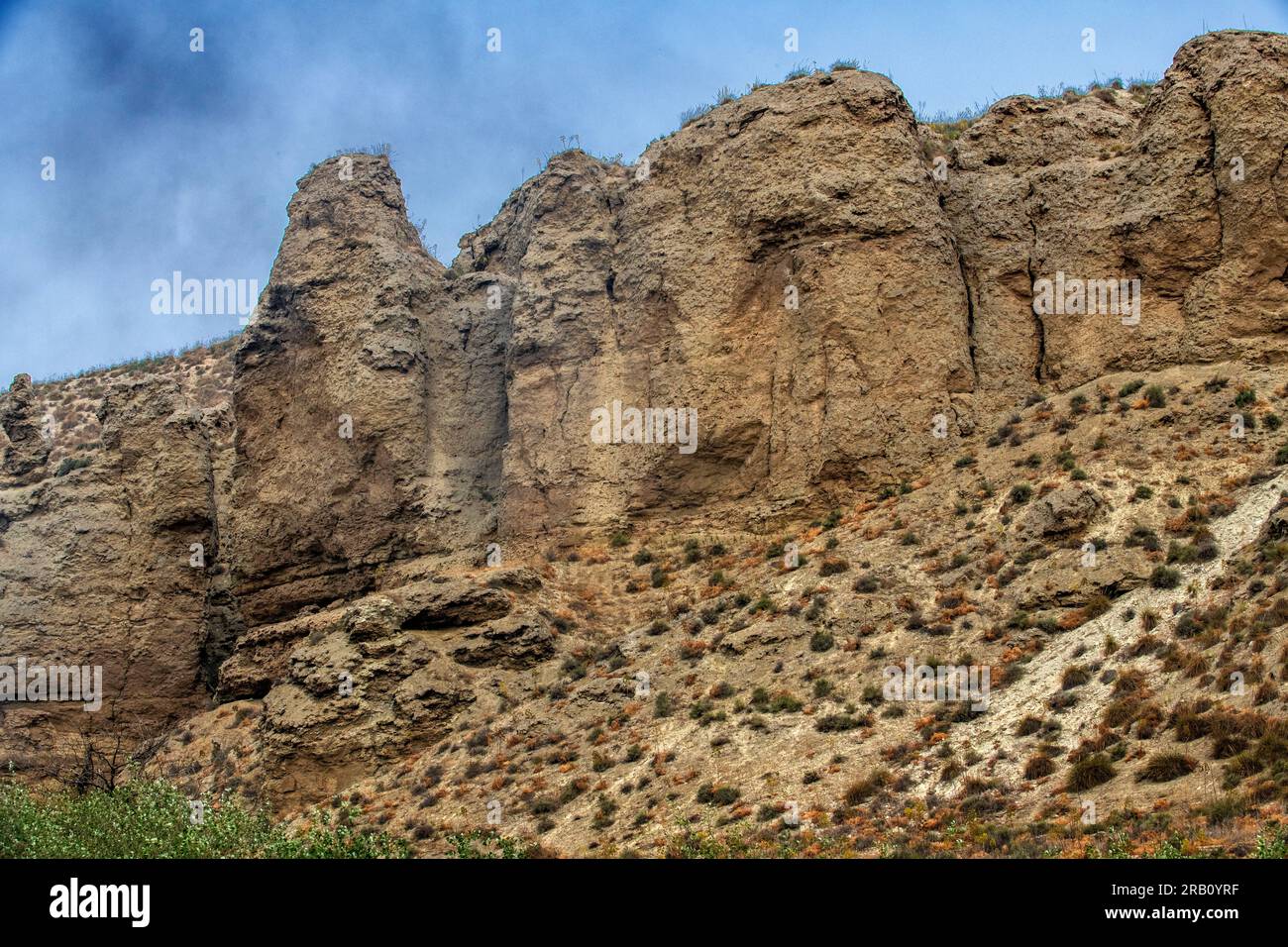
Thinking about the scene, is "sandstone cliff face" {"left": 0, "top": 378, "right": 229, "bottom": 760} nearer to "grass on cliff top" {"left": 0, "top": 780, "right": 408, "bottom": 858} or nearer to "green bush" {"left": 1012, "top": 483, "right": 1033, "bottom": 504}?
"grass on cliff top" {"left": 0, "top": 780, "right": 408, "bottom": 858}

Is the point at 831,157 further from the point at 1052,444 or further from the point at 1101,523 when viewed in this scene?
the point at 1101,523

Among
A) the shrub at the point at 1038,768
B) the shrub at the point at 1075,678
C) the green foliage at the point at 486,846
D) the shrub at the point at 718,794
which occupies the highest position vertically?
the shrub at the point at 1075,678

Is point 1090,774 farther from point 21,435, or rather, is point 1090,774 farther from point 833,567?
point 21,435

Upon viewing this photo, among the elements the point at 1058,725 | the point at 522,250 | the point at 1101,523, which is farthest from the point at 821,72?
the point at 1058,725

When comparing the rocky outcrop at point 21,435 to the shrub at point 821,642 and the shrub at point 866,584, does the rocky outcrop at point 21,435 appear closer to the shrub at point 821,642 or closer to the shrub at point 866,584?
the shrub at point 821,642

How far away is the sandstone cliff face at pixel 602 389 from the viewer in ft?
99.7

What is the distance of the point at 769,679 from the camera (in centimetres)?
2636

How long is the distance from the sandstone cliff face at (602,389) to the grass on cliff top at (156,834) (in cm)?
462

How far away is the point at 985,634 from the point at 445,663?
1212 centimetres

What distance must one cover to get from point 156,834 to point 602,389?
17.2 meters

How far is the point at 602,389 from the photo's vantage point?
35.8 meters

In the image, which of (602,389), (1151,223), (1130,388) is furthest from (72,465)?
(1151,223)

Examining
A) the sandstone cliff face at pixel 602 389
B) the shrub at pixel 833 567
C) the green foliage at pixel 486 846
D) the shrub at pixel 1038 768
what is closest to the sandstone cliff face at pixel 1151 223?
the sandstone cliff face at pixel 602 389

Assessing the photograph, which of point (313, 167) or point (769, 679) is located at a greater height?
point (313, 167)
